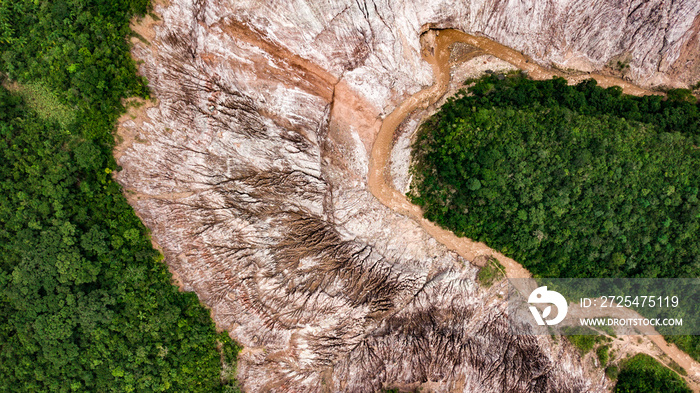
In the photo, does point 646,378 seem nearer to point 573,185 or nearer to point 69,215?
point 573,185

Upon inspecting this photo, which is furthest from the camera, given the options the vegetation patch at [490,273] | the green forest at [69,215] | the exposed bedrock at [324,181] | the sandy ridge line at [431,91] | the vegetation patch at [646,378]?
the sandy ridge line at [431,91]

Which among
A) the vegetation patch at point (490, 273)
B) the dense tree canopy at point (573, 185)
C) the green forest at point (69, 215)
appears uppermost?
the dense tree canopy at point (573, 185)

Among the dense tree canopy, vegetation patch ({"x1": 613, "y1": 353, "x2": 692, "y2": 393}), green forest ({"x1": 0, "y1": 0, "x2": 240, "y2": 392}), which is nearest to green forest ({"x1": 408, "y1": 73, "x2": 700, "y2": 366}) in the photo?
the dense tree canopy

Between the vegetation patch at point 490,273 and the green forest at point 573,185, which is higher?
the green forest at point 573,185

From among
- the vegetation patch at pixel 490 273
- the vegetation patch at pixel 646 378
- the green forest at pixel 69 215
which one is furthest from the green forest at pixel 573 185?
the green forest at pixel 69 215

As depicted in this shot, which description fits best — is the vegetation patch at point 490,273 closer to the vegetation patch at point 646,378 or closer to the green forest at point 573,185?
the green forest at point 573,185

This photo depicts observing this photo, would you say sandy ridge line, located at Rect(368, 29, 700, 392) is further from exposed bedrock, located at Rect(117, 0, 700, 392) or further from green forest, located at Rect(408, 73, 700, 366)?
green forest, located at Rect(408, 73, 700, 366)

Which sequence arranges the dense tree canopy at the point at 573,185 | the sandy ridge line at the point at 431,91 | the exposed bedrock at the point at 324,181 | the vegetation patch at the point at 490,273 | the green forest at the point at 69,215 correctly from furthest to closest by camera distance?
the sandy ridge line at the point at 431,91
the vegetation patch at the point at 490,273
the dense tree canopy at the point at 573,185
the exposed bedrock at the point at 324,181
the green forest at the point at 69,215

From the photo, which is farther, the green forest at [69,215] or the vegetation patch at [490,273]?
the vegetation patch at [490,273]
